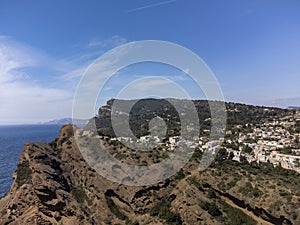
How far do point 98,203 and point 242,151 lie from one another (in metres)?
19.2

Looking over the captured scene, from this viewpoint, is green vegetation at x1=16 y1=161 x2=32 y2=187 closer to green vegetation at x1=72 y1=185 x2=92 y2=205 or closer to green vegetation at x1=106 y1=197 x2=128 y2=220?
green vegetation at x1=72 y1=185 x2=92 y2=205

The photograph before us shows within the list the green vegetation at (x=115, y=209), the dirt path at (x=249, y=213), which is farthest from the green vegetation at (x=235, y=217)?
the green vegetation at (x=115, y=209)

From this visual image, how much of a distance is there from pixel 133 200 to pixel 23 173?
12.3m

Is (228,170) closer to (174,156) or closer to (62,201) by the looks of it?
(174,156)

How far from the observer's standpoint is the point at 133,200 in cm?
2392

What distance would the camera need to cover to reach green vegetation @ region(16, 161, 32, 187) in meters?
26.8

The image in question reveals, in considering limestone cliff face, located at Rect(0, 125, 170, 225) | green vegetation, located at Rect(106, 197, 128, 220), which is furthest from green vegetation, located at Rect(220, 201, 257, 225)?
green vegetation, located at Rect(106, 197, 128, 220)

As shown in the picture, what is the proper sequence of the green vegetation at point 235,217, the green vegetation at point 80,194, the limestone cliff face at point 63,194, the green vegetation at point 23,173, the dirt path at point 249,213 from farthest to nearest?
the green vegetation at point 23,173 → the green vegetation at point 80,194 → the limestone cliff face at point 63,194 → the dirt path at point 249,213 → the green vegetation at point 235,217

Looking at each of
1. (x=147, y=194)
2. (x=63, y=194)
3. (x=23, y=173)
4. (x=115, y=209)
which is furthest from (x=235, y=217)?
(x=23, y=173)

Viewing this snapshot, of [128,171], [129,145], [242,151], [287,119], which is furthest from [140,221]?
[287,119]

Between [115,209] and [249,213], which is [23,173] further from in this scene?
[249,213]

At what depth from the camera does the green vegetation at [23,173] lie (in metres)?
26.8

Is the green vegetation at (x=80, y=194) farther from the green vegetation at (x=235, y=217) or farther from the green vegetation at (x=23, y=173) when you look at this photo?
the green vegetation at (x=235, y=217)

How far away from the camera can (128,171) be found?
A: 2552 centimetres
